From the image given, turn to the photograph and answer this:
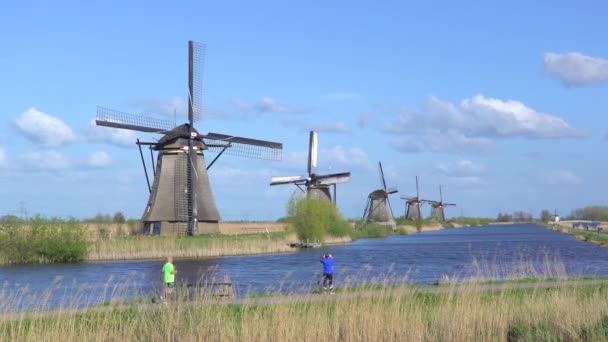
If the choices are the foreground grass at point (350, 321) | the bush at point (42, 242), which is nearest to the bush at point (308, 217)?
the bush at point (42, 242)

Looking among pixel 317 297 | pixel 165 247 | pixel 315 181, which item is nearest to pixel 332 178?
pixel 315 181

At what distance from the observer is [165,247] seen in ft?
132

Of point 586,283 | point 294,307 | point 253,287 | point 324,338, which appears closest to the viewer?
point 324,338

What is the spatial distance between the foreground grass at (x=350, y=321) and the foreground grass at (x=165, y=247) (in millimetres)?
25546

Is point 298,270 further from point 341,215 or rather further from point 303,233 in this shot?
point 341,215

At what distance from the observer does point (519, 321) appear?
14.4 m

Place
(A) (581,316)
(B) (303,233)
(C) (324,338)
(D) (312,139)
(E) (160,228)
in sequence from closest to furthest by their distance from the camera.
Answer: (C) (324,338) → (A) (581,316) → (E) (160,228) → (B) (303,233) → (D) (312,139)

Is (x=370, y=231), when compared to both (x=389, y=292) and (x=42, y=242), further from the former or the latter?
(x=389, y=292)

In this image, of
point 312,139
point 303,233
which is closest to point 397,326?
point 303,233

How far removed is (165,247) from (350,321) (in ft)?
92.6

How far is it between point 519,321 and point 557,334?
700 mm

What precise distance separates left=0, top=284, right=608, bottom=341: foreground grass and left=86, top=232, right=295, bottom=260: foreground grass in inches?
1006

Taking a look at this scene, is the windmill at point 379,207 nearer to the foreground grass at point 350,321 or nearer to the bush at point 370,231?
the bush at point 370,231

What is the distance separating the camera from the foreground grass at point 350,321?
12250mm
